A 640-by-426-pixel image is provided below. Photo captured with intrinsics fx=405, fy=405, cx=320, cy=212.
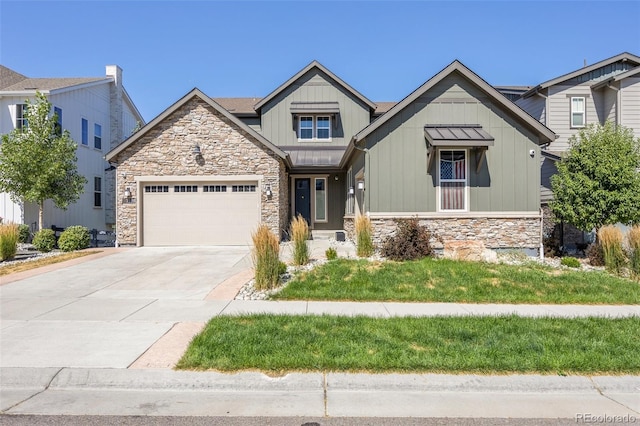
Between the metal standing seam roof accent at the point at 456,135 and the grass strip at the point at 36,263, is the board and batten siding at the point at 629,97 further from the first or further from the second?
the grass strip at the point at 36,263

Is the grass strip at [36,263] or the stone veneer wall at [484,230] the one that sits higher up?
the stone veneer wall at [484,230]

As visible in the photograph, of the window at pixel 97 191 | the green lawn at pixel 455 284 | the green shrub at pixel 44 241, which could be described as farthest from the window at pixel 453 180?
the window at pixel 97 191

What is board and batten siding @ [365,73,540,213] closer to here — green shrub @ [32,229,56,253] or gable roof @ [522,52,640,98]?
gable roof @ [522,52,640,98]

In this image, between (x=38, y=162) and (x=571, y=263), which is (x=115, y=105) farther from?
(x=571, y=263)

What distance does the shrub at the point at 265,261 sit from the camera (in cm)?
889

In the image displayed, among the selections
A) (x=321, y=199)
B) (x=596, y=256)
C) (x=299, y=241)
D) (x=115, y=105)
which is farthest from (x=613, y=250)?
(x=115, y=105)

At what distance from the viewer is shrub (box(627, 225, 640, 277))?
10078mm

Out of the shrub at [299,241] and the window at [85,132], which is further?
the window at [85,132]

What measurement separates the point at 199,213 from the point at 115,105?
13212mm

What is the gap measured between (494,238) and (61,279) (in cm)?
1316

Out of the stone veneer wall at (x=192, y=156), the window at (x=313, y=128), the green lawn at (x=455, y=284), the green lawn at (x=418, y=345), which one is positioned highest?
the window at (x=313, y=128)

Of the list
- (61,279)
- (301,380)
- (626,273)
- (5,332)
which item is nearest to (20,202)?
(61,279)

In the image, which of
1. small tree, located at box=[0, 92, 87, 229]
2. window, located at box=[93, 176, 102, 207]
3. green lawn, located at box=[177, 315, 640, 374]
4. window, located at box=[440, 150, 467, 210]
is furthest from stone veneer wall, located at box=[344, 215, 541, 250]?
window, located at box=[93, 176, 102, 207]

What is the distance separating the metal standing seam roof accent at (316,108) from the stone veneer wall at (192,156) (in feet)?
17.0
